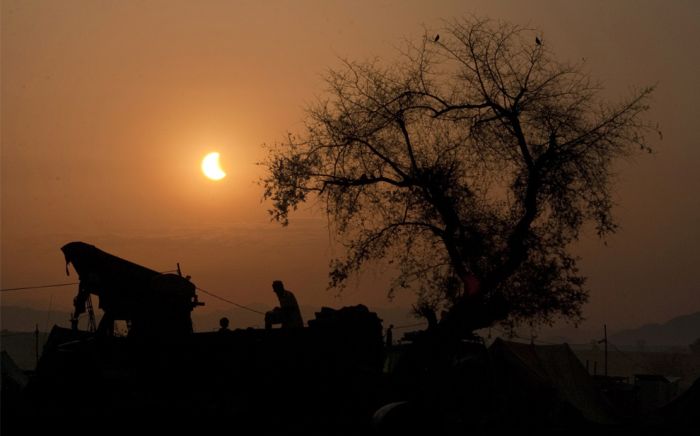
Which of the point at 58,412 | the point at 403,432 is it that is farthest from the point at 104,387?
the point at 403,432

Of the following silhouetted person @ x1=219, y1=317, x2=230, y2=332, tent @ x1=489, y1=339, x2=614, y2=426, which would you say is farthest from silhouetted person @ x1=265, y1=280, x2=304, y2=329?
tent @ x1=489, y1=339, x2=614, y2=426

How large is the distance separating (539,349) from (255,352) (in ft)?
52.9

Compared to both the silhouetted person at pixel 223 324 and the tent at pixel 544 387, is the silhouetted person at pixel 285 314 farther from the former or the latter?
the tent at pixel 544 387

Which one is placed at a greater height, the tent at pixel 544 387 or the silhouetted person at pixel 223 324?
the silhouetted person at pixel 223 324

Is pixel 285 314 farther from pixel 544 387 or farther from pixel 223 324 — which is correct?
pixel 544 387

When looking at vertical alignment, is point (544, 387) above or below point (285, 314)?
below

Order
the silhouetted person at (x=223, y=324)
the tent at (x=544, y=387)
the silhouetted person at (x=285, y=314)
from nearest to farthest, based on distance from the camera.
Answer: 1. the silhouetted person at (x=223, y=324)
2. the silhouetted person at (x=285, y=314)
3. the tent at (x=544, y=387)

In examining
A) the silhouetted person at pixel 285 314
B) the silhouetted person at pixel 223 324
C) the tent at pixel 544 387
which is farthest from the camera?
the tent at pixel 544 387

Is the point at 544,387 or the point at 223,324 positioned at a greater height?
the point at 223,324

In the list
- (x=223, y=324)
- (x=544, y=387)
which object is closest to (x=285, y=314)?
(x=223, y=324)

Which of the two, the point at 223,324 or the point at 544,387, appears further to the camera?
the point at 544,387

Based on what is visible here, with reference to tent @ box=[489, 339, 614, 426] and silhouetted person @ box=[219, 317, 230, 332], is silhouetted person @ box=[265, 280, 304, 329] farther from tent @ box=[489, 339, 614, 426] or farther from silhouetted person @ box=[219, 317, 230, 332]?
tent @ box=[489, 339, 614, 426]

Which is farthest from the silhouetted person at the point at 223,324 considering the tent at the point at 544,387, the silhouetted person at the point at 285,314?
the tent at the point at 544,387

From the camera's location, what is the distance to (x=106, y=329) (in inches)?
872
